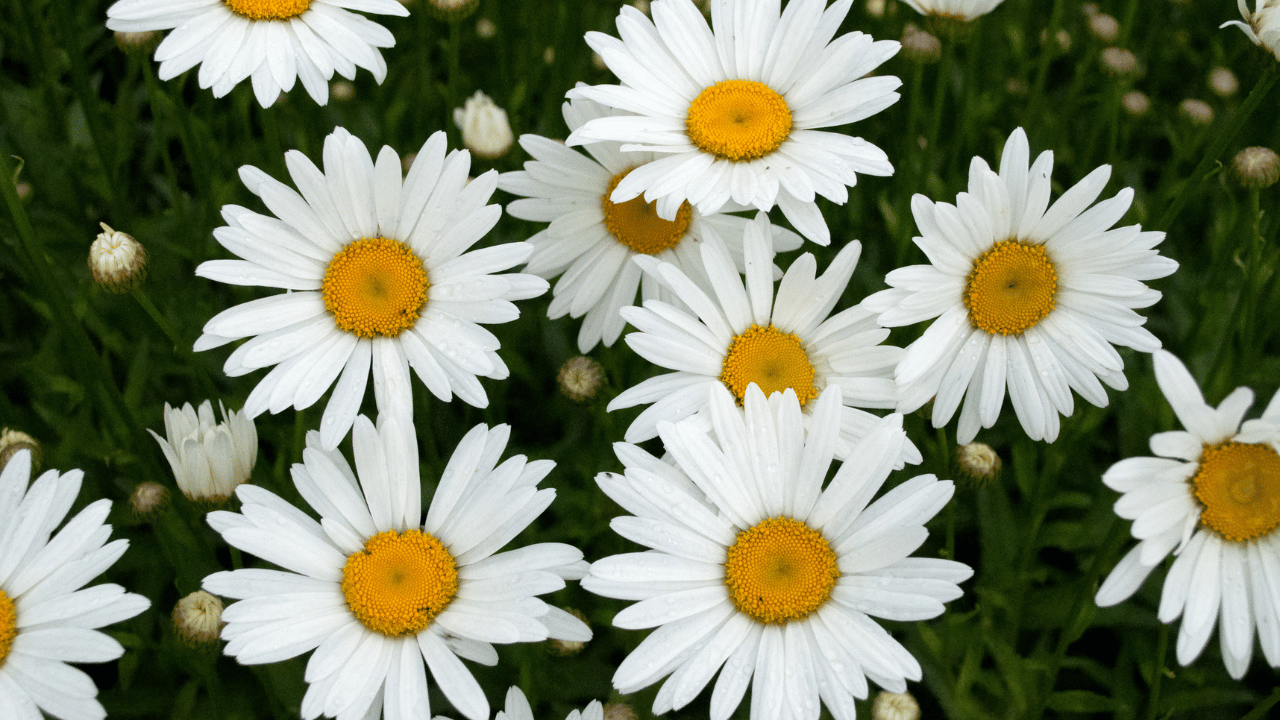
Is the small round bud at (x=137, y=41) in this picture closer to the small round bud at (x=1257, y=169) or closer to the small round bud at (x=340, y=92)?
the small round bud at (x=340, y=92)

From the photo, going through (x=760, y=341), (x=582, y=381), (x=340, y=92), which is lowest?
(x=582, y=381)

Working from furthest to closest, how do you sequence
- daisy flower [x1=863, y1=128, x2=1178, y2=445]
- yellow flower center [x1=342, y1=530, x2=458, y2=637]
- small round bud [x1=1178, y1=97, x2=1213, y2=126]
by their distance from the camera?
small round bud [x1=1178, y1=97, x2=1213, y2=126]
daisy flower [x1=863, y1=128, x2=1178, y2=445]
yellow flower center [x1=342, y1=530, x2=458, y2=637]

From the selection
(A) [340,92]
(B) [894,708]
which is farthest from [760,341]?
(A) [340,92]

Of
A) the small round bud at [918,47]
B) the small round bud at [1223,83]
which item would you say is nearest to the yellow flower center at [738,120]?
the small round bud at [918,47]

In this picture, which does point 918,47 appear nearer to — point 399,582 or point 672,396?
point 672,396

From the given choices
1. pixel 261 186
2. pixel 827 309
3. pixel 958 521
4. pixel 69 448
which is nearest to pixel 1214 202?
pixel 958 521

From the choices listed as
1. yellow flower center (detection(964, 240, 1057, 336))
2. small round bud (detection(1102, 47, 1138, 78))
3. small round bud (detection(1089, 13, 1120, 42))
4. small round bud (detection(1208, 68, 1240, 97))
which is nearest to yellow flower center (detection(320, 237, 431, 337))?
yellow flower center (detection(964, 240, 1057, 336))

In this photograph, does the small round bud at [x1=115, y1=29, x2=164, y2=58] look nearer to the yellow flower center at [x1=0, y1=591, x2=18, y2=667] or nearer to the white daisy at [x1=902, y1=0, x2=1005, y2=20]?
the yellow flower center at [x1=0, y1=591, x2=18, y2=667]
